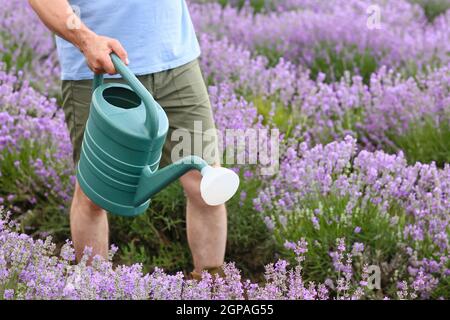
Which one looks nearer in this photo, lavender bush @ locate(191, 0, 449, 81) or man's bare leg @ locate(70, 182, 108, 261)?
man's bare leg @ locate(70, 182, 108, 261)

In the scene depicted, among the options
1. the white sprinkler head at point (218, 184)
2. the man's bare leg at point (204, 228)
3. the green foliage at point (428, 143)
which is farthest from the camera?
the green foliage at point (428, 143)

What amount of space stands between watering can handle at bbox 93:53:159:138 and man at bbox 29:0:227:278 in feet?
1.36

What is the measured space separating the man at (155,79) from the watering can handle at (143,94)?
414mm

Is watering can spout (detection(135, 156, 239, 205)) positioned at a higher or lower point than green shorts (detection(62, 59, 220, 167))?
higher

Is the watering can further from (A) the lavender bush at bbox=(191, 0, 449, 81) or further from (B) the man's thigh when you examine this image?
(A) the lavender bush at bbox=(191, 0, 449, 81)

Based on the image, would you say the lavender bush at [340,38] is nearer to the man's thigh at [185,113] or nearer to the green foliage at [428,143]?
the green foliage at [428,143]

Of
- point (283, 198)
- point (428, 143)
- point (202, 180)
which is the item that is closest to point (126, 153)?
point (202, 180)

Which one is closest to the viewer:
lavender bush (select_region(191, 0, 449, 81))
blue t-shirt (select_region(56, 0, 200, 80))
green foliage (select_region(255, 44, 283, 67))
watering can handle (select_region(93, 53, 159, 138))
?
watering can handle (select_region(93, 53, 159, 138))

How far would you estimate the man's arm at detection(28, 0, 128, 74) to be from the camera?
2535mm

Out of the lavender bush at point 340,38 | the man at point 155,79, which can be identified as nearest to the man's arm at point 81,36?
the man at point 155,79

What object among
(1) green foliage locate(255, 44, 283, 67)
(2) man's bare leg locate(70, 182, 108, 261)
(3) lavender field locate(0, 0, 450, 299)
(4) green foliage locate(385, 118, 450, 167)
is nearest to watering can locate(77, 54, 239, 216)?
(3) lavender field locate(0, 0, 450, 299)

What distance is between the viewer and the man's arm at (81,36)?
8.32 feet
